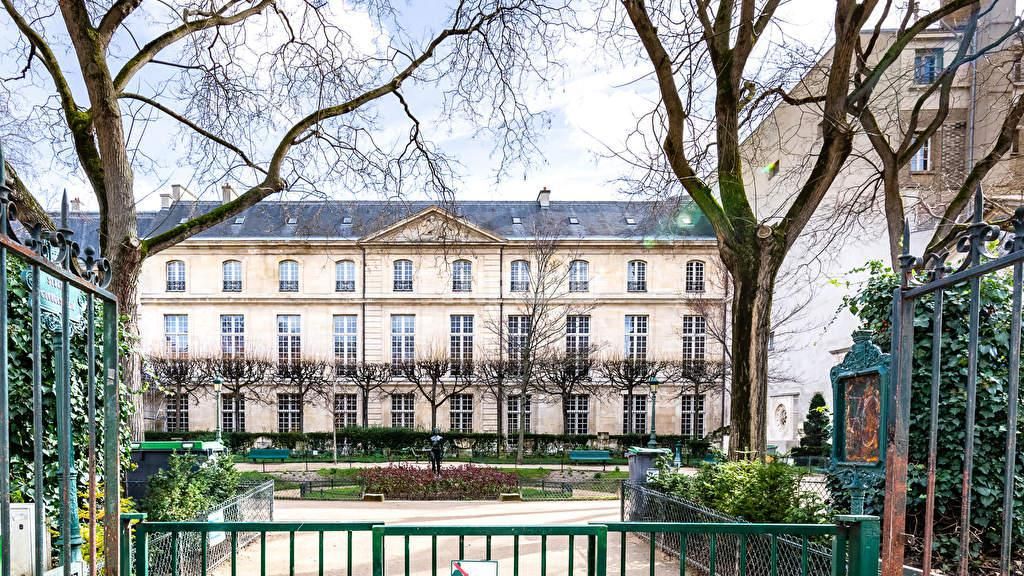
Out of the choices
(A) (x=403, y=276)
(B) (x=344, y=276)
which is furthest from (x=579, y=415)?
(B) (x=344, y=276)

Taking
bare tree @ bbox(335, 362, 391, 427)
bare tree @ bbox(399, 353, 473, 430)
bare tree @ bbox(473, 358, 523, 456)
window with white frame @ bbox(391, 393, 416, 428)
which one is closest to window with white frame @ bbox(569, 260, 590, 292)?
bare tree @ bbox(473, 358, 523, 456)

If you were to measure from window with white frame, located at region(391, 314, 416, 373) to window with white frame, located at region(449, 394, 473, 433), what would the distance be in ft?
9.93

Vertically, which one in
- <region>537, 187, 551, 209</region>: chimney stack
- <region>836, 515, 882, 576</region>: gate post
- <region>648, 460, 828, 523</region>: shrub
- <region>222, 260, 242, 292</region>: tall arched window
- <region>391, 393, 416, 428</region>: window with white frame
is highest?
<region>537, 187, 551, 209</region>: chimney stack

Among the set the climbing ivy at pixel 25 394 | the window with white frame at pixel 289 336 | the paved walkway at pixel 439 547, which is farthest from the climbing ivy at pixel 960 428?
the window with white frame at pixel 289 336

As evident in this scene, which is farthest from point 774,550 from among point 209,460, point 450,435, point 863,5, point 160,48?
point 450,435

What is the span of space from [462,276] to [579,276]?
573cm

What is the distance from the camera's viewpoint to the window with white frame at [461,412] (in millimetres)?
30344

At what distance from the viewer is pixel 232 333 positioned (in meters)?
30.6

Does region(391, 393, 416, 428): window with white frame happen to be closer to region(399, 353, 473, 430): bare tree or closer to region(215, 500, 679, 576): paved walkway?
region(399, 353, 473, 430): bare tree

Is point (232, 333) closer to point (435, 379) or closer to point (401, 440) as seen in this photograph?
point (435, 379)

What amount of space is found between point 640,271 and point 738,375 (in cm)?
2324

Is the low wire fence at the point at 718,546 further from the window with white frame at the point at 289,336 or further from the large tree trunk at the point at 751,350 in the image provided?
the window with white frame at the point at 289,336

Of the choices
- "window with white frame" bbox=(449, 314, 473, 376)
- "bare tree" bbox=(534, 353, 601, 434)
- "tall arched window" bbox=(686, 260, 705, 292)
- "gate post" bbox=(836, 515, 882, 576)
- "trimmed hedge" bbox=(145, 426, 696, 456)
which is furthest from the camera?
"tall arched window" bbox=(686, 260, 705, 292)

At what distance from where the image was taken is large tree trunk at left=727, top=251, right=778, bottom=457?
802cm
